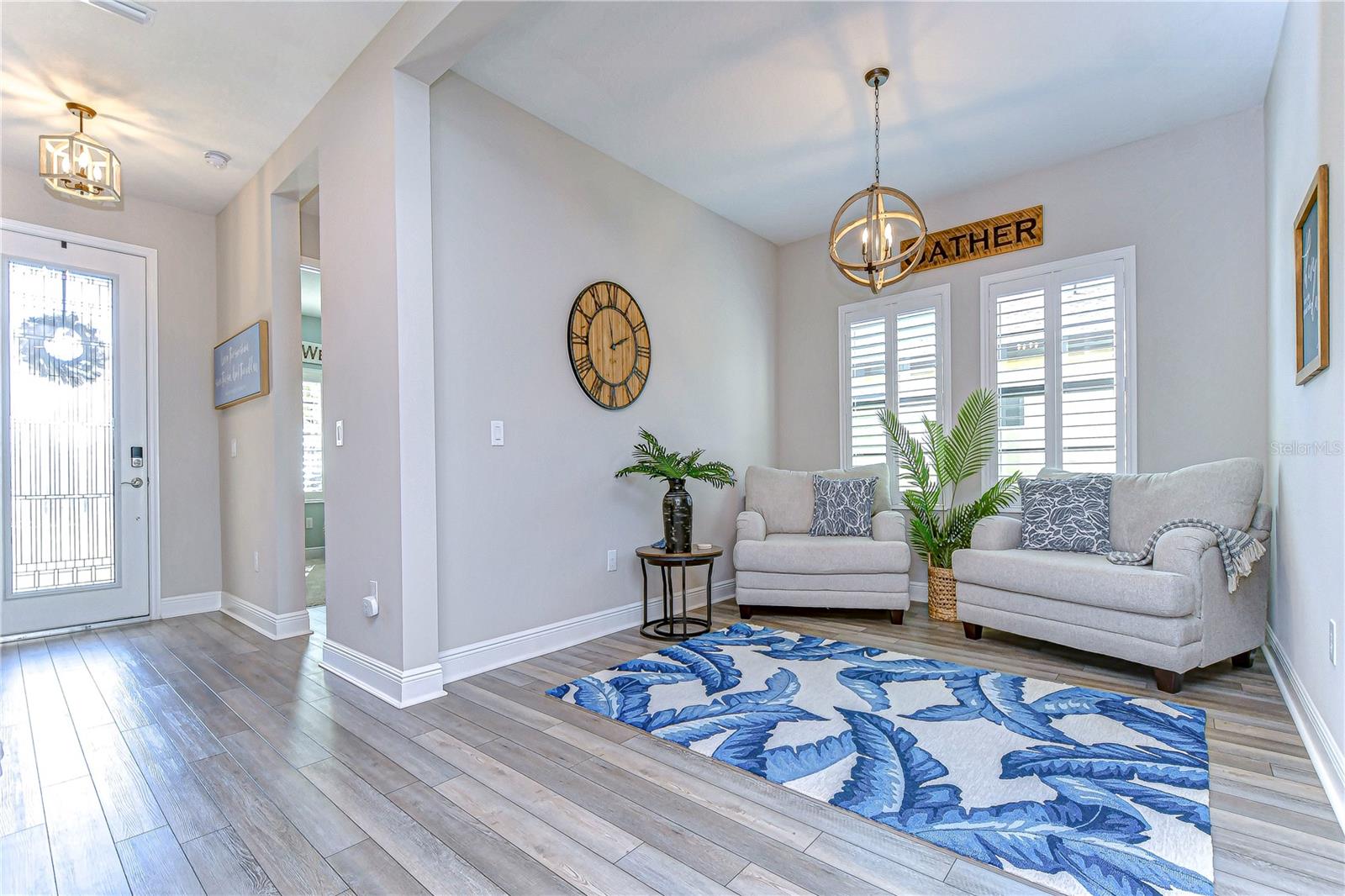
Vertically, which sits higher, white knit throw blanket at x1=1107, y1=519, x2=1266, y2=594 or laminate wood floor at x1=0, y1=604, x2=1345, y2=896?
white knit throw blanket at x1=1107, y1=519, x2=1266, y2=594

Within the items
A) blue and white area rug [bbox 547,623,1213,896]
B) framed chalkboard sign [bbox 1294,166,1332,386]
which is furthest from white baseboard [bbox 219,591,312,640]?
framed chalkboard sign [bbox 1294,166,1332,386]

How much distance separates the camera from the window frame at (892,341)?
4.60m

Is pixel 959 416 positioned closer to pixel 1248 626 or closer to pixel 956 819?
pixel 1248 626

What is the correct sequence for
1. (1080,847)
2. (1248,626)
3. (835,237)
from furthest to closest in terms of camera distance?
1. (835,237)
2. (1248,626)
3. (1080,847)

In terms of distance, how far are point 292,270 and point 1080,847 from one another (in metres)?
4.67

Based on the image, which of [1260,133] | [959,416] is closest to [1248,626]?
[959,416]

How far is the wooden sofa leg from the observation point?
107 inches

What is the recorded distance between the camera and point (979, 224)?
14.6ft

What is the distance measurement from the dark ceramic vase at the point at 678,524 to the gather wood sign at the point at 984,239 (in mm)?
2306

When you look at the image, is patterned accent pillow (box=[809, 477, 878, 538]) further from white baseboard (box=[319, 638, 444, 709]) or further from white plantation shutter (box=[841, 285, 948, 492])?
white baseboard (box=[319, 638, 444, 709])

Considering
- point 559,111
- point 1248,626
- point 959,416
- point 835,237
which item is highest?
point 559,111

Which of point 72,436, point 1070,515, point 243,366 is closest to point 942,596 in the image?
point 1070,515

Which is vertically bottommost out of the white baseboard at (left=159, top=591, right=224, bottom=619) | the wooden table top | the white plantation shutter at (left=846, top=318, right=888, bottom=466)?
the white baseboard at (left=159, top=591, right=224, bottom=619)

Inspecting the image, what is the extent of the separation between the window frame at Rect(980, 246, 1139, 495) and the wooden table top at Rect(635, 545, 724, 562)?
2.05 metres
